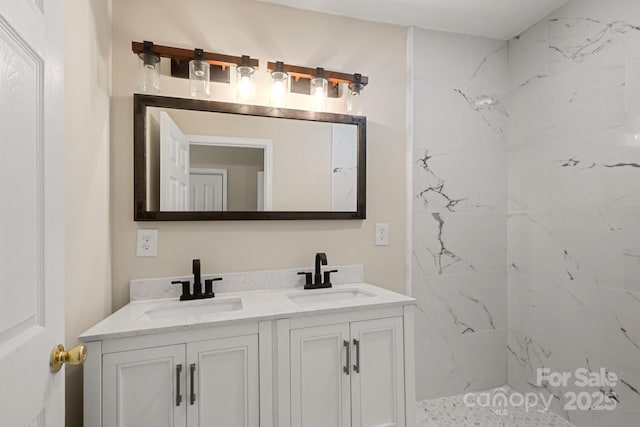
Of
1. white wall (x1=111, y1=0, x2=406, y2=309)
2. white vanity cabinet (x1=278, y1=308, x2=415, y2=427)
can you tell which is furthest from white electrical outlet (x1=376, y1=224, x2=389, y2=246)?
white vanity cabinet (x1=278, y1=308, x2=415, y2=427)

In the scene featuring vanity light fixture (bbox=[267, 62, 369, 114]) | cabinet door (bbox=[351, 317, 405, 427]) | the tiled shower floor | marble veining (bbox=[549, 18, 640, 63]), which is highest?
marble veining (bbox=[549, 18, 640, 63])

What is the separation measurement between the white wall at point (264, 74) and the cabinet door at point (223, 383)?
54 cm

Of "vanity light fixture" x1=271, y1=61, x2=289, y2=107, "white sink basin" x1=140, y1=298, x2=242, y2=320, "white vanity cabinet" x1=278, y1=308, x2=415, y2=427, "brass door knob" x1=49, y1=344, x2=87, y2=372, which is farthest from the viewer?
"vanity light fixture" x1=271, y1=61, x2=289, y2=107

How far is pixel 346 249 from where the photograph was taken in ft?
6.44

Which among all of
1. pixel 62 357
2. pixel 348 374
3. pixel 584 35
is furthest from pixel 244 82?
pixel 584 35

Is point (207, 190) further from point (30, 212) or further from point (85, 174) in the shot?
point (30, 212)

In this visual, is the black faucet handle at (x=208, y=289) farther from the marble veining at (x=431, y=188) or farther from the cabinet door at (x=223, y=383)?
the marble veining at (x=431, y=188)

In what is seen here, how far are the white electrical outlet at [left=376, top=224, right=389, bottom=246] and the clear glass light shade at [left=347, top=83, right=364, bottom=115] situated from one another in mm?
697

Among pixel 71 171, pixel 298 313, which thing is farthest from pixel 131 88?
pixel 298 313

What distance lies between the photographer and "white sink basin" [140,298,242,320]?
1511 mm

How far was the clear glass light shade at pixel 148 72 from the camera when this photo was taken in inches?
61.1

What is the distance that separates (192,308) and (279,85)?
4.00 ft

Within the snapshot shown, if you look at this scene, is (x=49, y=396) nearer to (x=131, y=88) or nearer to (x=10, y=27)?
(x=10, y=27)

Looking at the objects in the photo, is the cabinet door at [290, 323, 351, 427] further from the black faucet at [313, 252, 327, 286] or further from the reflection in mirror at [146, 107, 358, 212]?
the reflection in mirror at [146, 107, 358, 212]
